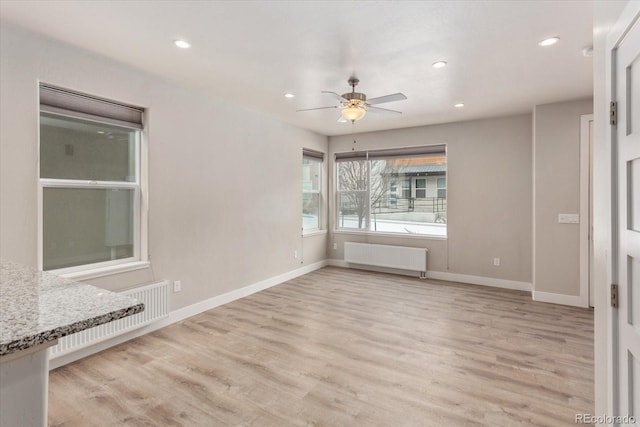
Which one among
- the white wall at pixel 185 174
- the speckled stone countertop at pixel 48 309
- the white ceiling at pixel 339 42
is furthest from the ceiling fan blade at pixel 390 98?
the speckled stone countertop at pixel 48 309

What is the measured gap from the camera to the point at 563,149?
13.8 feet

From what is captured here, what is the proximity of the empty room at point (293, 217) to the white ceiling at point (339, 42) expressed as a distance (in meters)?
0.02

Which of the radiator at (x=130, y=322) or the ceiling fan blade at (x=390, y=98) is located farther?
the ceiling fan blade at (x=390, y=98)

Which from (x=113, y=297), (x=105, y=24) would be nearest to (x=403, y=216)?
(x=105, y=24)

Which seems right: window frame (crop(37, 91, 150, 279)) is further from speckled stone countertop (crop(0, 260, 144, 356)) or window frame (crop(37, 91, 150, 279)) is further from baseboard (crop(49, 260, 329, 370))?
speckled stone countertop (crop(0, 260, 144, 356))

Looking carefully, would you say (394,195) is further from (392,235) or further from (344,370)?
(344,370)

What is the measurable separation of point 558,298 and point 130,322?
5.05m

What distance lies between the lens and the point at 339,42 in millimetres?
2578

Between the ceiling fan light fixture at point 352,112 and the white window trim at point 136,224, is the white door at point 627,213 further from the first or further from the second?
the white window trim at point 136,224

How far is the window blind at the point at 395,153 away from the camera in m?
5.55

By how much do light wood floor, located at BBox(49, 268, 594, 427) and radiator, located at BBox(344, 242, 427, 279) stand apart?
58.2 inches

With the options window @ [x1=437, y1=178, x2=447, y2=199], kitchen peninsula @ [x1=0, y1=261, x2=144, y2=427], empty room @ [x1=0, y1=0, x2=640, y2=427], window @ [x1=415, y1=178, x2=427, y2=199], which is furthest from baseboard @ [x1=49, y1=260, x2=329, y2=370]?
window @ [x1=437, y1=178, x2=447, y2=199]

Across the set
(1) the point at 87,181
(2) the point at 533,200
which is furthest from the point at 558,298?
(1) the point at 87,181

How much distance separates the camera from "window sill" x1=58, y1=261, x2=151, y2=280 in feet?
9.24
